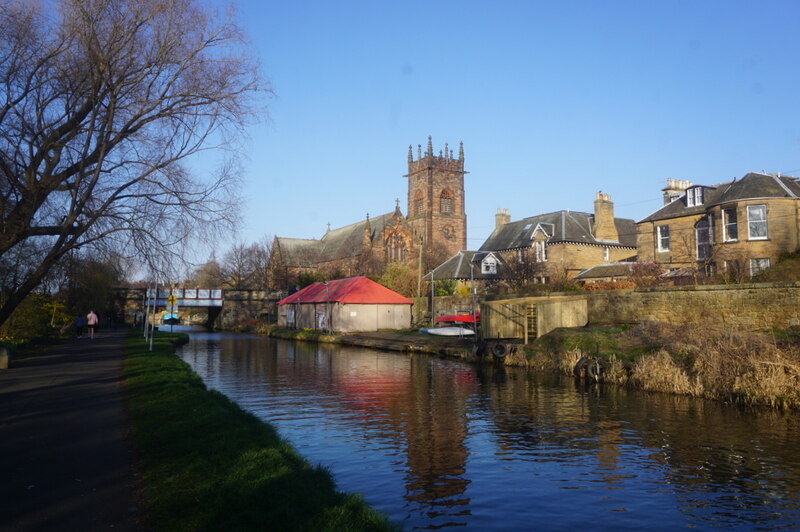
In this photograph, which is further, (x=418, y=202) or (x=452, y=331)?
(x=418, y=202)

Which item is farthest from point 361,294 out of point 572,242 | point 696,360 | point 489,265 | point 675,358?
point 696,360

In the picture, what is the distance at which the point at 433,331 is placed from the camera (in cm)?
4325

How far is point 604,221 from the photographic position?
62.9m

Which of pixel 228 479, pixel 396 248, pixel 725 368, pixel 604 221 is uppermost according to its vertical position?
pixel 396 248

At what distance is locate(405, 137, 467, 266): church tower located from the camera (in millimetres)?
102062

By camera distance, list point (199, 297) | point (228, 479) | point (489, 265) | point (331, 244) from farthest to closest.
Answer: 1. point (331, 244)
2. point (199, 297)
3. point (489, 265)
4. point (228, 479)

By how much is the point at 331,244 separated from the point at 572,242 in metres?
59.4

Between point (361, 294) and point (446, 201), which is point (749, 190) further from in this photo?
point (446, 201)

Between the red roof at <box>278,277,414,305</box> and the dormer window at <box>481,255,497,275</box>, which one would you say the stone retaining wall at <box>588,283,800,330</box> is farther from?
the dormer window at <box>481,255,497,275</box>

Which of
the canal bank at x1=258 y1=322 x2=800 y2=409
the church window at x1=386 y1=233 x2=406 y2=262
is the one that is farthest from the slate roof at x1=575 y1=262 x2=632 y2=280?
the church window at x1=386 y1=233 x2=406 y2=262

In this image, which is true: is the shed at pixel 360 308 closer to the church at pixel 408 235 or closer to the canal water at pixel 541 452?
the canal water at pixel 541 452

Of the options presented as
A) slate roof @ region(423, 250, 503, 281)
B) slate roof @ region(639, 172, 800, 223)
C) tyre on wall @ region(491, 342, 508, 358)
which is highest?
slate roof @ region(639, 172, 800, 223)

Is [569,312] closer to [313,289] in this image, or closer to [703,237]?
[703,237]

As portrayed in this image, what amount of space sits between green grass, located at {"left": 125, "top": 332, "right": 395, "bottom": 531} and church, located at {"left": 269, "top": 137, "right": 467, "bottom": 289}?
79974mm
